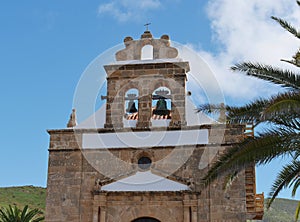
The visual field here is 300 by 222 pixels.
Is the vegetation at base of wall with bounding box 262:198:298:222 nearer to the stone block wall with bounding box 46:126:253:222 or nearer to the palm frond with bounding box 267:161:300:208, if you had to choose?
the stone block wall with bounding box 46:126:253:222

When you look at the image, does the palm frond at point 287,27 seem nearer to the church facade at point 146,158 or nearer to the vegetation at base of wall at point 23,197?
the church facade at point 146,158

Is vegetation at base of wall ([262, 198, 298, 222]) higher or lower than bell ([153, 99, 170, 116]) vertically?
higher

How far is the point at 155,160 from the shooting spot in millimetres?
14414

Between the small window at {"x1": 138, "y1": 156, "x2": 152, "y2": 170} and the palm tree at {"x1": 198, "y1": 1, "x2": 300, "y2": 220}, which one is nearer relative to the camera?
the palm tree at {"x1": 198, "y1": 1, "x2": 300, "y2": 220}

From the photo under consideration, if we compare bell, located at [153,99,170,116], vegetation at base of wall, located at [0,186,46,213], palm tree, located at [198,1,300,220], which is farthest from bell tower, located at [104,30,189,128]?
vegetation at base of wall, located at [0,186,46,213]

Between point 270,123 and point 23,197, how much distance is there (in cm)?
3871

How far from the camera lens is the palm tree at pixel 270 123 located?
8109 millimetres

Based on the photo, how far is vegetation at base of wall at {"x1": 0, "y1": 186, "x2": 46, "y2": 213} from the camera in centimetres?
4198

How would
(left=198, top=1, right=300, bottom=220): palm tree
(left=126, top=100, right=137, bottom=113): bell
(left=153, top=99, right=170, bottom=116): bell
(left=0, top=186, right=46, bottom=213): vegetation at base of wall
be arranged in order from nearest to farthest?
(left=198, top=1, right=300, bottom=220): palm tree < (left=153, top=99, right=170, bottom=116): bell < (left=126, top=100, right=137, bottom=113): bell < (left=0, top=186, right=46, bottom=213): vegetation at base of wall

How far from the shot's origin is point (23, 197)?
44.7 m

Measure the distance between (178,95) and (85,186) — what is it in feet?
12.3

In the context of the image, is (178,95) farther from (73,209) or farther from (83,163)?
(73,209)

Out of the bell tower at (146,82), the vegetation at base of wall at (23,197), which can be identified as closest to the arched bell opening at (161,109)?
the bell tower at (146,82)

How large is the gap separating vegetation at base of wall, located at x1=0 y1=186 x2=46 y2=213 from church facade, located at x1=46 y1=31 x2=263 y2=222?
91.4 ft
